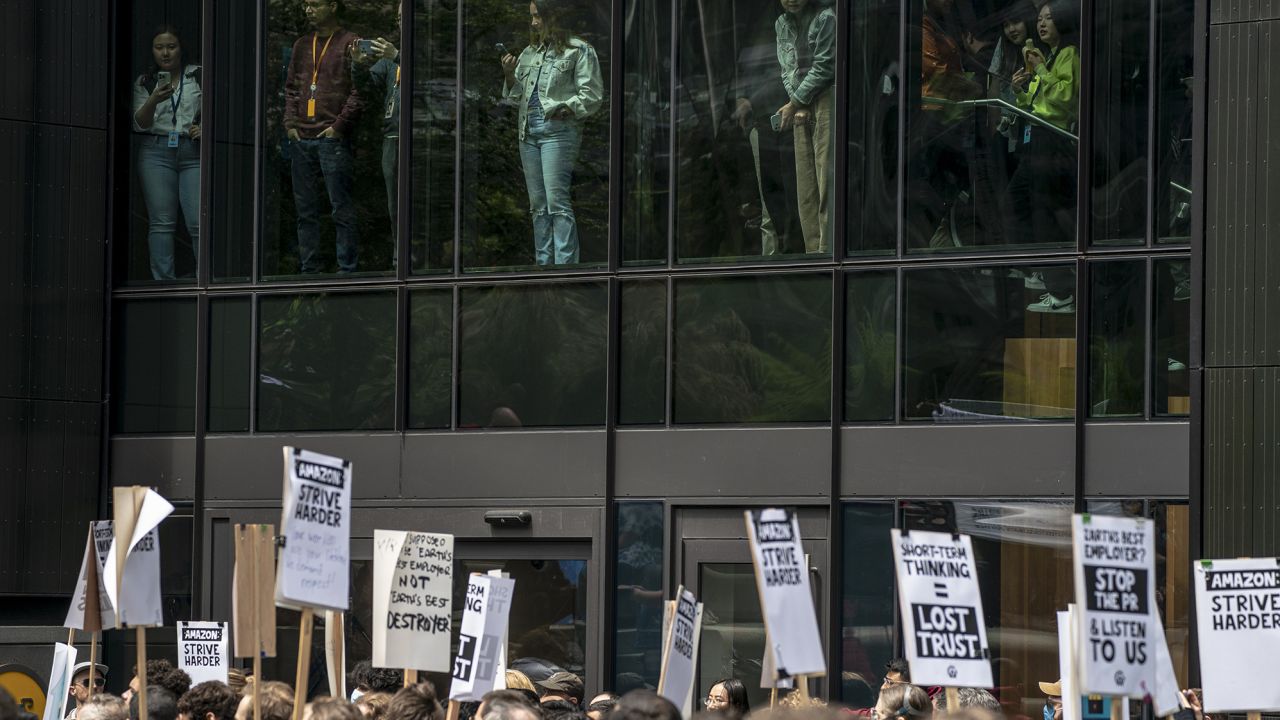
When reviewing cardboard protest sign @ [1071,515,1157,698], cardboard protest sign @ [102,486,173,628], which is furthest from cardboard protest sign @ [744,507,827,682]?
cardboard protest sign @ [102,486,173,628]

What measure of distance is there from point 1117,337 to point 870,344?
72.4 inches

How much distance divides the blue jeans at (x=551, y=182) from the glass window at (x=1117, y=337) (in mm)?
4222

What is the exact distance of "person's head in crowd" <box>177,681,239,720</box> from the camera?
877 centimetres

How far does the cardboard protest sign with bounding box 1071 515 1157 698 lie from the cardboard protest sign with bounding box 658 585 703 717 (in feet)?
8.51

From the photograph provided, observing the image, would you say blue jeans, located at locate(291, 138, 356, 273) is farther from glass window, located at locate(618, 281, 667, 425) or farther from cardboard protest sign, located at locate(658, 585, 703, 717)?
cardboard protest sign, located at locate(658, 585, 703, 717)

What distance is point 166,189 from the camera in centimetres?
1712

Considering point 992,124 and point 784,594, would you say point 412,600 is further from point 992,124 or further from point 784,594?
point 992,124

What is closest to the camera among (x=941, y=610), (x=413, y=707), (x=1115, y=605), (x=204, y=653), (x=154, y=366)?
(x=1115, y=605)

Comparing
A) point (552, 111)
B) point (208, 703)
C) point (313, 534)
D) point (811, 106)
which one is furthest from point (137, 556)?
point (811, 106)

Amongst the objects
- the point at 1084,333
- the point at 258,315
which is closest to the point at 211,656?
the point at 258,315

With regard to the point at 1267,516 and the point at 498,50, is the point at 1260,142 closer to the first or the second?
the point at 1267,516

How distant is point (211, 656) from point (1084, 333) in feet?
21.5

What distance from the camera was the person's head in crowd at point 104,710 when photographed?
848 centimetres

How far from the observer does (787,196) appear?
1488 centimetres
